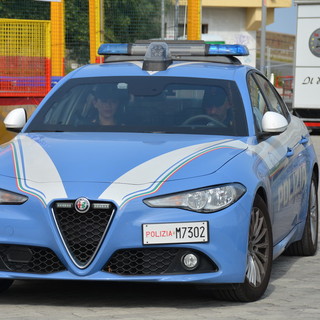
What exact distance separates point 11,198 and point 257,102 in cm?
234

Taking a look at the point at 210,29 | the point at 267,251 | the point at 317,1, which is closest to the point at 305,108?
the point at 317,1

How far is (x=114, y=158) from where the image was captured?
253 inches

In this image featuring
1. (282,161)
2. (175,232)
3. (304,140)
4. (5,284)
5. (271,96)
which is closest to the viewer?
(175,232)

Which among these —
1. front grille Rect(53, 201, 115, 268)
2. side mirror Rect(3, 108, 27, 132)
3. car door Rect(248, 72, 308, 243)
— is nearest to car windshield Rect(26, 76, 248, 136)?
side mirror Rect(3, 108, 27, 132)

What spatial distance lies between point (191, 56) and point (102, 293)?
2576 millimetres

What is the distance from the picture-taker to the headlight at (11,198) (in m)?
6.13

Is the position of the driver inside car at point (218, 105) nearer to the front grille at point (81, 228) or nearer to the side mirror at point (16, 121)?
the side mirror at point (16, 121)

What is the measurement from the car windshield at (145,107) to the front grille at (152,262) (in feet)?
3.98

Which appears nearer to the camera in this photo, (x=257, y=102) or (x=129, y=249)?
(x=129, y=249)

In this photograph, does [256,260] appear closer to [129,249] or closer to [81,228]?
[129,249]

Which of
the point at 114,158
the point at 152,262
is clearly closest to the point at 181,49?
the point at 114,158

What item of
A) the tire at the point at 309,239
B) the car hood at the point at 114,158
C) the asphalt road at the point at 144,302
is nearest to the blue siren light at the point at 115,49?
the car hood at the point at 114,158

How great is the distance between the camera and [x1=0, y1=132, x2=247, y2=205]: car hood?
6.20 meters

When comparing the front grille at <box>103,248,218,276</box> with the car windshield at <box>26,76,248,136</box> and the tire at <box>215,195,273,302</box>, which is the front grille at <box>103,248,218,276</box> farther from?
the car windshield at <box>26,76,248,136</box>
